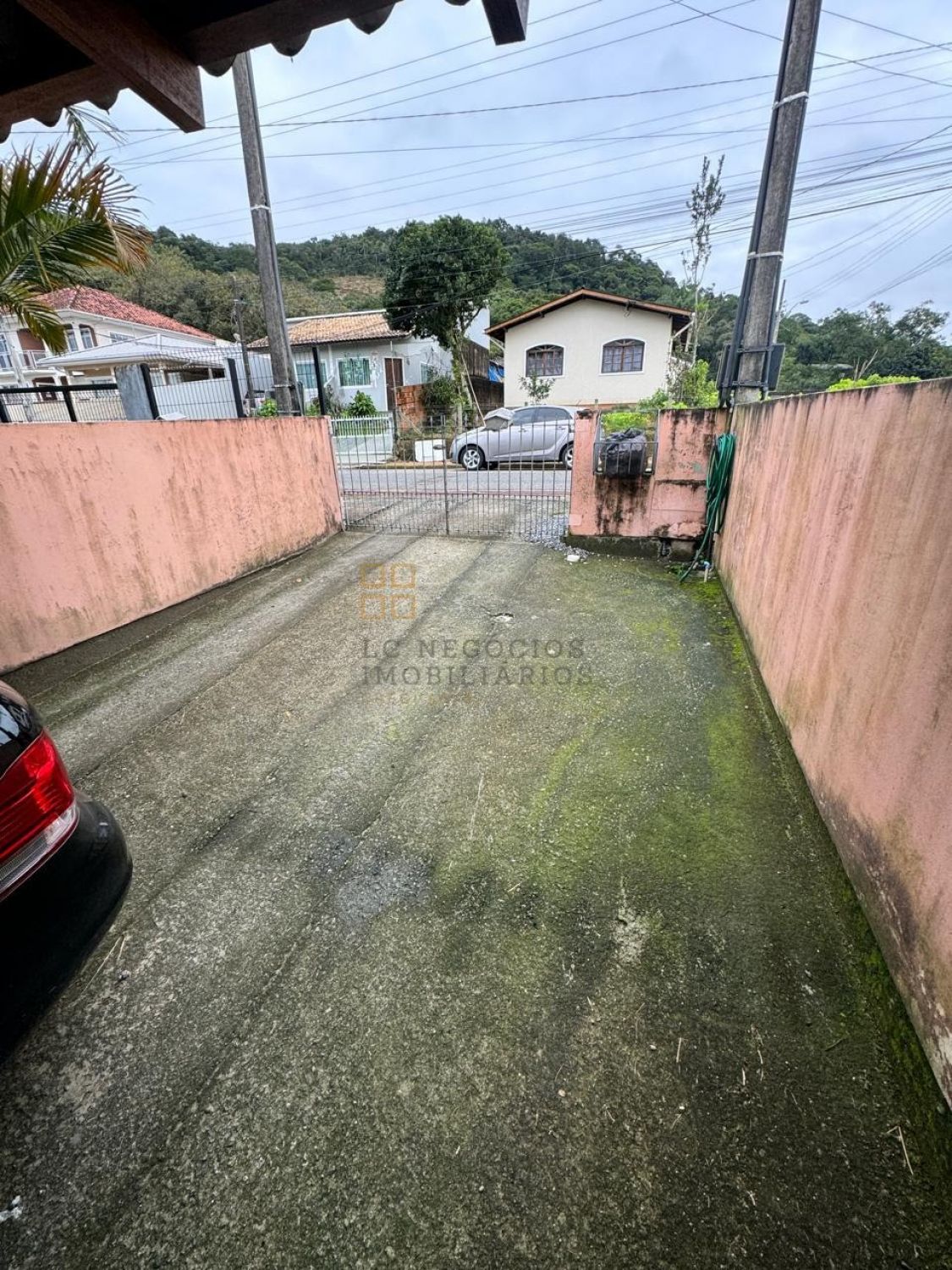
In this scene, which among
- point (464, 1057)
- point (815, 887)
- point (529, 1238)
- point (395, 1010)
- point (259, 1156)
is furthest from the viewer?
point (815, 887)

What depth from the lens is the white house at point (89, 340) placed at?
1516 centimetres

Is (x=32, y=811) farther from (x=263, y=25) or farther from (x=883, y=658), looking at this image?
(x=263, y=25)

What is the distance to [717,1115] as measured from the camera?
127 centimetres

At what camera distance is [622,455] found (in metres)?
5.44

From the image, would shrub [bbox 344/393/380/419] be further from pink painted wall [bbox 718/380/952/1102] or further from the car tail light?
the car tail light

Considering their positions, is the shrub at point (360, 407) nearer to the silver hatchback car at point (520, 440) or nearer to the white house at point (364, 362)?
the white house at point (364, 362)

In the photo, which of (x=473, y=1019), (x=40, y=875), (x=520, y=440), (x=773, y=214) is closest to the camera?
(x=40, y=875)

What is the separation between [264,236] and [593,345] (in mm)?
15357

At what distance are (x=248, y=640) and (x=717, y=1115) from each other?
3.79m

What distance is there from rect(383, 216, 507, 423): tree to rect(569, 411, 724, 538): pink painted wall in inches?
467

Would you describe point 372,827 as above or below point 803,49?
below

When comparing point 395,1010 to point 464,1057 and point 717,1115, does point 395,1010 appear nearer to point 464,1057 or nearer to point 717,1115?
point 464,1057

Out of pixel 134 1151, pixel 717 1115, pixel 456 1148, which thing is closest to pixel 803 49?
pixel 717 1115

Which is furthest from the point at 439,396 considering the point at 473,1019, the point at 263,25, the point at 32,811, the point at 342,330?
the point at 473,1019
